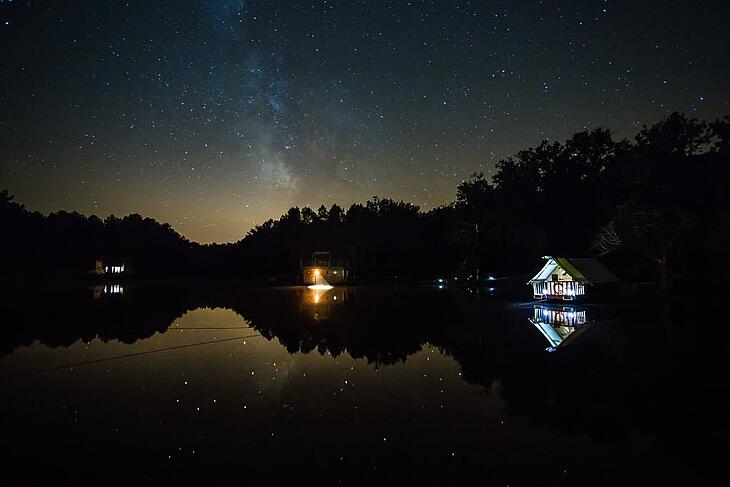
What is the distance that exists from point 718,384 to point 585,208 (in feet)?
160

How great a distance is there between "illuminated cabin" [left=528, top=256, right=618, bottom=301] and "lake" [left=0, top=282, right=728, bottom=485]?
9.59m

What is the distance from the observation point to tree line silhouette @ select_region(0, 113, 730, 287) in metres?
35.4

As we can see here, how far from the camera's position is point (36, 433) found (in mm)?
8047

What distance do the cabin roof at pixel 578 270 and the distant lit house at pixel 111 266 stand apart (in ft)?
259

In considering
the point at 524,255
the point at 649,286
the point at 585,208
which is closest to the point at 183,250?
the point at 524,255

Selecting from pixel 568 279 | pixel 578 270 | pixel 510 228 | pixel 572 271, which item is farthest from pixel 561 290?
pixel 510 228

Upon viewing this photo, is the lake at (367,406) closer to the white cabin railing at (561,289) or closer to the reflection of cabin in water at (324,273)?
the white cabin railing at (561,289)

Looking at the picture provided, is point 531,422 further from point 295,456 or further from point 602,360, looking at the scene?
point 602,360

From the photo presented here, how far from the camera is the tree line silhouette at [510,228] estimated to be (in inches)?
1395

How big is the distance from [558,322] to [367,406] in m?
14.2

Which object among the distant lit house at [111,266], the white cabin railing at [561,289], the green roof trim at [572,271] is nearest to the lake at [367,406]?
the green roof trim at [572,271]

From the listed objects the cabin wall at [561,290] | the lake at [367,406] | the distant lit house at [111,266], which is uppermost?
the distant lit house at [111,266]

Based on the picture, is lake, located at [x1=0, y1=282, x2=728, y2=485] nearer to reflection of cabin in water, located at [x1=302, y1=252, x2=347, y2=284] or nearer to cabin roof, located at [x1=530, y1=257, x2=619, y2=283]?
cabin roof, located at [x1=530, y1=257, x2=619, y2=283]

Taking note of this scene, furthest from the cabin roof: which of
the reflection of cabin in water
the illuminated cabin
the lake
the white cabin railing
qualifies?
the reflection of cabin in water
